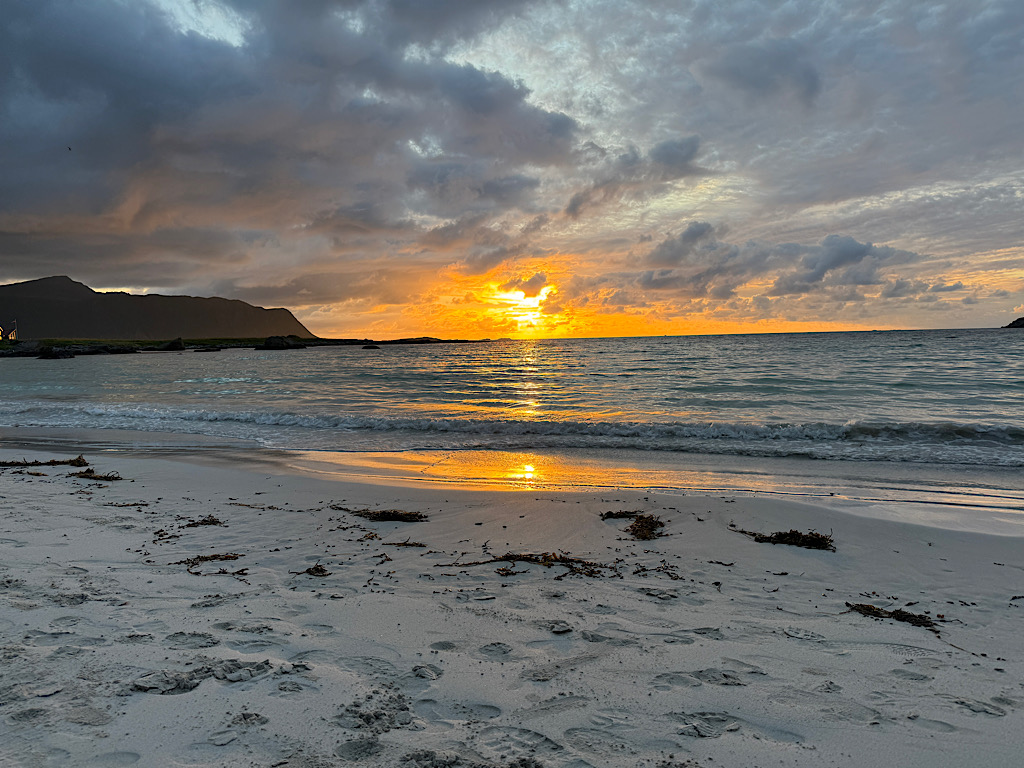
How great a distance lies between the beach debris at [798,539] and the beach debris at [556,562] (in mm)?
2171

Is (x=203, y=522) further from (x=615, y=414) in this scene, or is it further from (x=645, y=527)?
(x=615, y=414)

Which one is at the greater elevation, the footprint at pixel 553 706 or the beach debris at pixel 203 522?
the footprint at pixel 553 706

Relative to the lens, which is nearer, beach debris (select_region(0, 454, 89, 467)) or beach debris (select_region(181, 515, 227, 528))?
beach debris (select_region(181, 515, 227, 528))

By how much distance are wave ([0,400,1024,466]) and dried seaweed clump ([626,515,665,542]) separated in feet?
20.5

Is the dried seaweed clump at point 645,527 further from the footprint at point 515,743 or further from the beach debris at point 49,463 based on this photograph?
the beach debris at point 49,463

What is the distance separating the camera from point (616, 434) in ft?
48.0

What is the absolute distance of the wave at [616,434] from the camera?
12.1 meters

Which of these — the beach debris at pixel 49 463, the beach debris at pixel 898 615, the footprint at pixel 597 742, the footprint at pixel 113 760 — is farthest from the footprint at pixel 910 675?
the beach debris at pixel 49 463

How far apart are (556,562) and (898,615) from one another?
291cm

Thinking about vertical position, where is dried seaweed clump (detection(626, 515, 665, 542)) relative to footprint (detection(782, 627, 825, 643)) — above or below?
below

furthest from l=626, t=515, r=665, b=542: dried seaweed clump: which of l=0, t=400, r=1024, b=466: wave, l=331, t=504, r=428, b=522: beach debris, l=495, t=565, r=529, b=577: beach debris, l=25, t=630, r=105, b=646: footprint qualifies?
l=0, t=400, r=1024, b=466: wave

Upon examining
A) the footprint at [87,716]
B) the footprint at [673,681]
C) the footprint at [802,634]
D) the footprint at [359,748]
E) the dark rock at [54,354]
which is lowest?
the footprint at [802,634]

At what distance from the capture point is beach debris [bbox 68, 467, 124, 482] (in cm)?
928

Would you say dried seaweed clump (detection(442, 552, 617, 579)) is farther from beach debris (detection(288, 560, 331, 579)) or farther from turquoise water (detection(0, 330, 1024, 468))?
turquoise water (detection(0, 330, 1024, 468))
